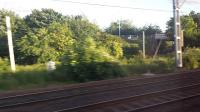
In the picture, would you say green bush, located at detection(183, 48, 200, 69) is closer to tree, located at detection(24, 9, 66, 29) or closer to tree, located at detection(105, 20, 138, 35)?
tree, located at detection(24, 9, 66, 29)

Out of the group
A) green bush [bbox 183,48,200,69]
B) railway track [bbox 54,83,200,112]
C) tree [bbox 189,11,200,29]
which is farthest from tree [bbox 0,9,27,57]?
railway track [bbox 54,83,200,112]

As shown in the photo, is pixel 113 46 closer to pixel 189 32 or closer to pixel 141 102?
pixel 189 32

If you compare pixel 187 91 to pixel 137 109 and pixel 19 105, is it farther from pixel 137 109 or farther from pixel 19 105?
pixel 19 105

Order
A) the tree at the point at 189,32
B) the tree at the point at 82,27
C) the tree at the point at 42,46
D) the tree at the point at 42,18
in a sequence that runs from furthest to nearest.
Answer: the tree at the point at 82,27 < the tree at the point at 42,18 < the tree at the point at 189,32 < the tree at the point at 42,46

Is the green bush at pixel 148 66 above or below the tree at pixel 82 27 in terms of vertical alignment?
below

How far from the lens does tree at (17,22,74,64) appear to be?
3962 centimetres

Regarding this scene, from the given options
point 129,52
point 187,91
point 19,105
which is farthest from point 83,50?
point 129,52

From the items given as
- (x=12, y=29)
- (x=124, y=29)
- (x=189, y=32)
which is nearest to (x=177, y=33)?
(x=189, y=32)

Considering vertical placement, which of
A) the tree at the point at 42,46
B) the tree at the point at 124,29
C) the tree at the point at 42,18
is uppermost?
the tree at the point at 42,18

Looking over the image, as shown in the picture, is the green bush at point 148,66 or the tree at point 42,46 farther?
the tree at point 42,46

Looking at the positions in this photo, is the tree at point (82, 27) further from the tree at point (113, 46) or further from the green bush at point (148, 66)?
the green bush at point (148, 66)

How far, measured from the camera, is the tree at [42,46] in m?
39.6

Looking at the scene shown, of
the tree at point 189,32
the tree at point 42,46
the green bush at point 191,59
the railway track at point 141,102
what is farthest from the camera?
the tree at point 189,32

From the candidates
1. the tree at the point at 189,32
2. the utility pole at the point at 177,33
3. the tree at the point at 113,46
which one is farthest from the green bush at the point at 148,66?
the tree at the point at 189,32
